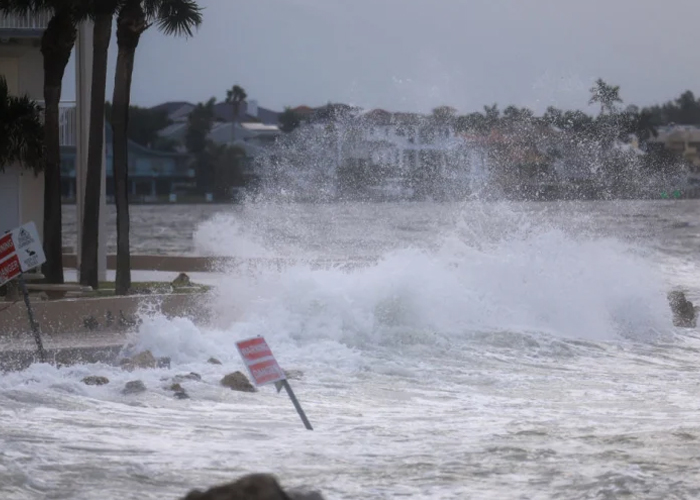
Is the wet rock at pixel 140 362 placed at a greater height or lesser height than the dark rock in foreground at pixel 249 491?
lesser

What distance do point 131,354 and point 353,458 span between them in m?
6.55

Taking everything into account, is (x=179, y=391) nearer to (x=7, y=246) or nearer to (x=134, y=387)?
(x=134, y=387)

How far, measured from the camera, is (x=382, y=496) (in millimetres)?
8711

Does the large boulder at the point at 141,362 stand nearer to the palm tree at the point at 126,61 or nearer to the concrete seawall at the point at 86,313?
the concrete seawall at the point at 86,313

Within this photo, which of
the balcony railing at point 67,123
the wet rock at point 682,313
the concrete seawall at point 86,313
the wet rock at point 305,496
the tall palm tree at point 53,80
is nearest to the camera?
the wet rock at point 305,496

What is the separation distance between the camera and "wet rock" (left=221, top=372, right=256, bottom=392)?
13.9 m

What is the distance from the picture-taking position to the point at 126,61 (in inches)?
824

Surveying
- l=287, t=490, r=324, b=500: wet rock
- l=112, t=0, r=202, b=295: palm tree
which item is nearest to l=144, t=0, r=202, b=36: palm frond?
l=112, t=0, r=202, b=295: palm tree

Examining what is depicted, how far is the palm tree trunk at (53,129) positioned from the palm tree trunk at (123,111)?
1026 millimetres

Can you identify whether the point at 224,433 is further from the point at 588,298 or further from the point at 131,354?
the point at 588,298

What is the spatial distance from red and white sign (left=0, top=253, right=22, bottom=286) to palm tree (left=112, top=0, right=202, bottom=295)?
535 cm

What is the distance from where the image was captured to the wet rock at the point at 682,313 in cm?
2298

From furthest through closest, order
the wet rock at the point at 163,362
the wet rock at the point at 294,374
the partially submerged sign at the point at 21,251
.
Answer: the wet rock at the point at 163,362 < the wet rock at the point at 294,374 < the partially submerged sign at the point at 21,251

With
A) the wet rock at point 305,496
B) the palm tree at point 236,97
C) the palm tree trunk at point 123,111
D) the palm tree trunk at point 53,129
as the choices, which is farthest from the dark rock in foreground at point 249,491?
the palm tree at point 236,97
